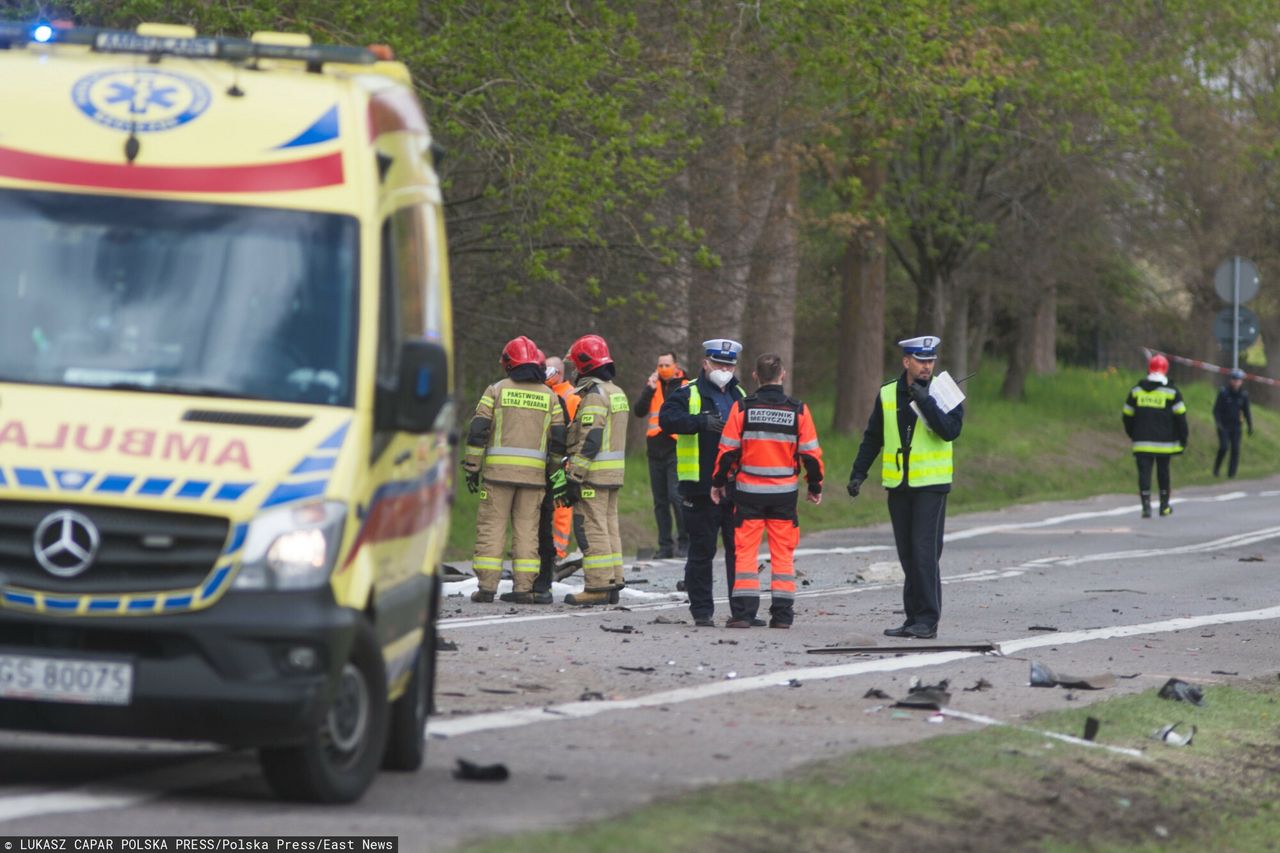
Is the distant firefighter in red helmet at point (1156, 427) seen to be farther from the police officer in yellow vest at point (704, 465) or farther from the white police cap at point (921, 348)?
the white police cap at point (921, 348)

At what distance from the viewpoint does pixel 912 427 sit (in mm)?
14383

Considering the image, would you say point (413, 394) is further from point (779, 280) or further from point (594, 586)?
point (779, 280)

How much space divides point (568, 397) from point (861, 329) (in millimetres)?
19531

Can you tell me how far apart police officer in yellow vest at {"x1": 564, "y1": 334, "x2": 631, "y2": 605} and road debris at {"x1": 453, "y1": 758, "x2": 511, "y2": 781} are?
824cm

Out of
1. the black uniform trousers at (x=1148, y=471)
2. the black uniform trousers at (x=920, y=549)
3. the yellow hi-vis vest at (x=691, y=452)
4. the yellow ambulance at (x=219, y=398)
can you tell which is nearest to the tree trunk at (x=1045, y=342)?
the black uniform trousers at (x=1148, y=471)

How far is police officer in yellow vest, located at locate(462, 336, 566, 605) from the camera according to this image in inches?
643

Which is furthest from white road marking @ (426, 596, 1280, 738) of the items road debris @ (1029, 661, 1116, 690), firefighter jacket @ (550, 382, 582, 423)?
firefighter jacket @ (550, 382, 582, 423)

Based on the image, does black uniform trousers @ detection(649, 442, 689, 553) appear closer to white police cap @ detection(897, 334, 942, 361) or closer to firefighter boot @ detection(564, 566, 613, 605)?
firefighter boot @ detection(564, 566, 613, 605)

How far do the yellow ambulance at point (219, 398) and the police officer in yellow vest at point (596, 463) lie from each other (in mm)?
8205

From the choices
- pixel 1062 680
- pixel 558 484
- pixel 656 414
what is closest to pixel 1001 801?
pixel 1062 680

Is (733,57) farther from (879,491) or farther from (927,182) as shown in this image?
(927,182)

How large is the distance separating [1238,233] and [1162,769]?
1742 inches

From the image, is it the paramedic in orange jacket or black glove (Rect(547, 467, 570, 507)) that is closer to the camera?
the paramedic in orange jacket

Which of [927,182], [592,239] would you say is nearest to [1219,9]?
[927,182]
